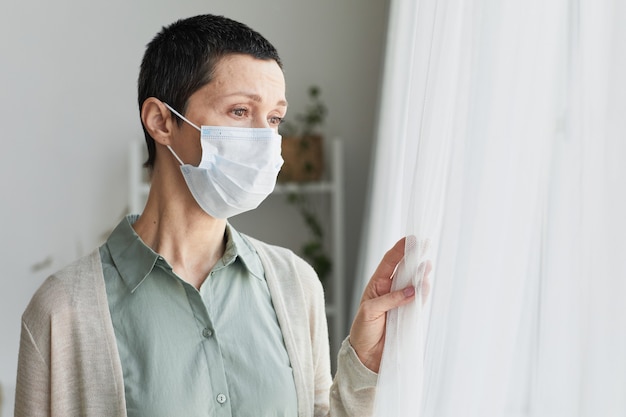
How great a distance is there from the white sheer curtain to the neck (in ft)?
1.10

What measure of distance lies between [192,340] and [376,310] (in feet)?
0.94

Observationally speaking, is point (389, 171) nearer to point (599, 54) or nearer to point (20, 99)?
point (599, 54)

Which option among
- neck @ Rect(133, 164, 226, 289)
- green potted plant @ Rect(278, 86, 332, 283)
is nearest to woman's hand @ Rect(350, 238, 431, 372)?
neck @ Rect(133, 164, 226, 289)

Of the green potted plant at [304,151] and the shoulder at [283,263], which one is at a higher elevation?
the green potted plant at [304,151]

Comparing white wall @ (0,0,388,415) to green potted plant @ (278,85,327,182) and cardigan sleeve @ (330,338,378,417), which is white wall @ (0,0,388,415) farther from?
cardigan sleeve @ (330,338,378,417)

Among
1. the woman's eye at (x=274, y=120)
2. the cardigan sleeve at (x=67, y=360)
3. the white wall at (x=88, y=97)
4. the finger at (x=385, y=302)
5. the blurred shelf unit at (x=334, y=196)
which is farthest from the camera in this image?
the white wall at (x=88, y=97)

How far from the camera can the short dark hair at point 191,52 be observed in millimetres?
1221

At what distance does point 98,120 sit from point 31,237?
0.59m

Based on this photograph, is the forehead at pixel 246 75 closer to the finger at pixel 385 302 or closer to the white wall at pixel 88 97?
the finger at pixel 385 302

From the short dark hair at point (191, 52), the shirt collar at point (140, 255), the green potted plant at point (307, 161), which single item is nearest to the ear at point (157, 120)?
the short dark hair at point (191, 52)

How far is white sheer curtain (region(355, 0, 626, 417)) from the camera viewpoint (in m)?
0.70

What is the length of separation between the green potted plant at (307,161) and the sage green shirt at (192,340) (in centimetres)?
218

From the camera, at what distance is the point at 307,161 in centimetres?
348

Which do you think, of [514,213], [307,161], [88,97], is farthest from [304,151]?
[514,213]
